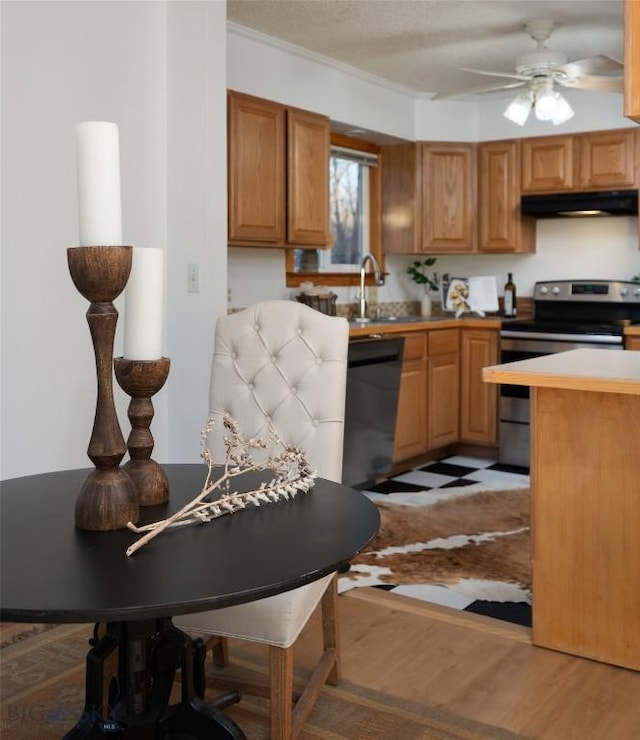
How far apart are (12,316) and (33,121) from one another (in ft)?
2.02

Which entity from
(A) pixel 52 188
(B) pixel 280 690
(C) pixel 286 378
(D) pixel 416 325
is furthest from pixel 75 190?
(D) pixel 416 325

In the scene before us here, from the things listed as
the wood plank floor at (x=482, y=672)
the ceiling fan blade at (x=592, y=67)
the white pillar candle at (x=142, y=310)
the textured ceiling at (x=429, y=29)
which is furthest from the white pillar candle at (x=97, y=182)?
Answer: the ceiling fan blade at (x=592, y=67)

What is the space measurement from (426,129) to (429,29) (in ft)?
4.58

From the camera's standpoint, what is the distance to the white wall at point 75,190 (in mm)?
2709

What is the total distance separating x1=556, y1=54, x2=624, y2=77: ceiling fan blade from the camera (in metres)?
3.75

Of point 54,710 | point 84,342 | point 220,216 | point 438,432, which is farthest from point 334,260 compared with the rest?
point 54,710

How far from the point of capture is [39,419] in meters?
2.82

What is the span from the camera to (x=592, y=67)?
12.6ft

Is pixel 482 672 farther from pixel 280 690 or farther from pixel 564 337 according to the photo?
pixel 564 337

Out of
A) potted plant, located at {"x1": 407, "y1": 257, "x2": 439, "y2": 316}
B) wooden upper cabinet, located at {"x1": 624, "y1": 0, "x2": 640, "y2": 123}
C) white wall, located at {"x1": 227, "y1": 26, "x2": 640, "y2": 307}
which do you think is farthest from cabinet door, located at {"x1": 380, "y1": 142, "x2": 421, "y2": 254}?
wooden upper cabinet, located at {"x1": 624, "y1": 0, "x2": 640, "y2": 123}

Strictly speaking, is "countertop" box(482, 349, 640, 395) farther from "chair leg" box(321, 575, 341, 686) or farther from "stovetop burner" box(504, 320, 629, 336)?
"stovetop burner" box(504, 320, 629, 336)

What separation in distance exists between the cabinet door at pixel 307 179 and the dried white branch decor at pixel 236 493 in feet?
9.32

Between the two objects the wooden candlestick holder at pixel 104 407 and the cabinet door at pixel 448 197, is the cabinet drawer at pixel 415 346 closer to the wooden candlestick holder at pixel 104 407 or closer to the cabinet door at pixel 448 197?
the cabinet door at pixel 448 197

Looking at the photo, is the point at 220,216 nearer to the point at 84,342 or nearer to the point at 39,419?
the point at 84,342
